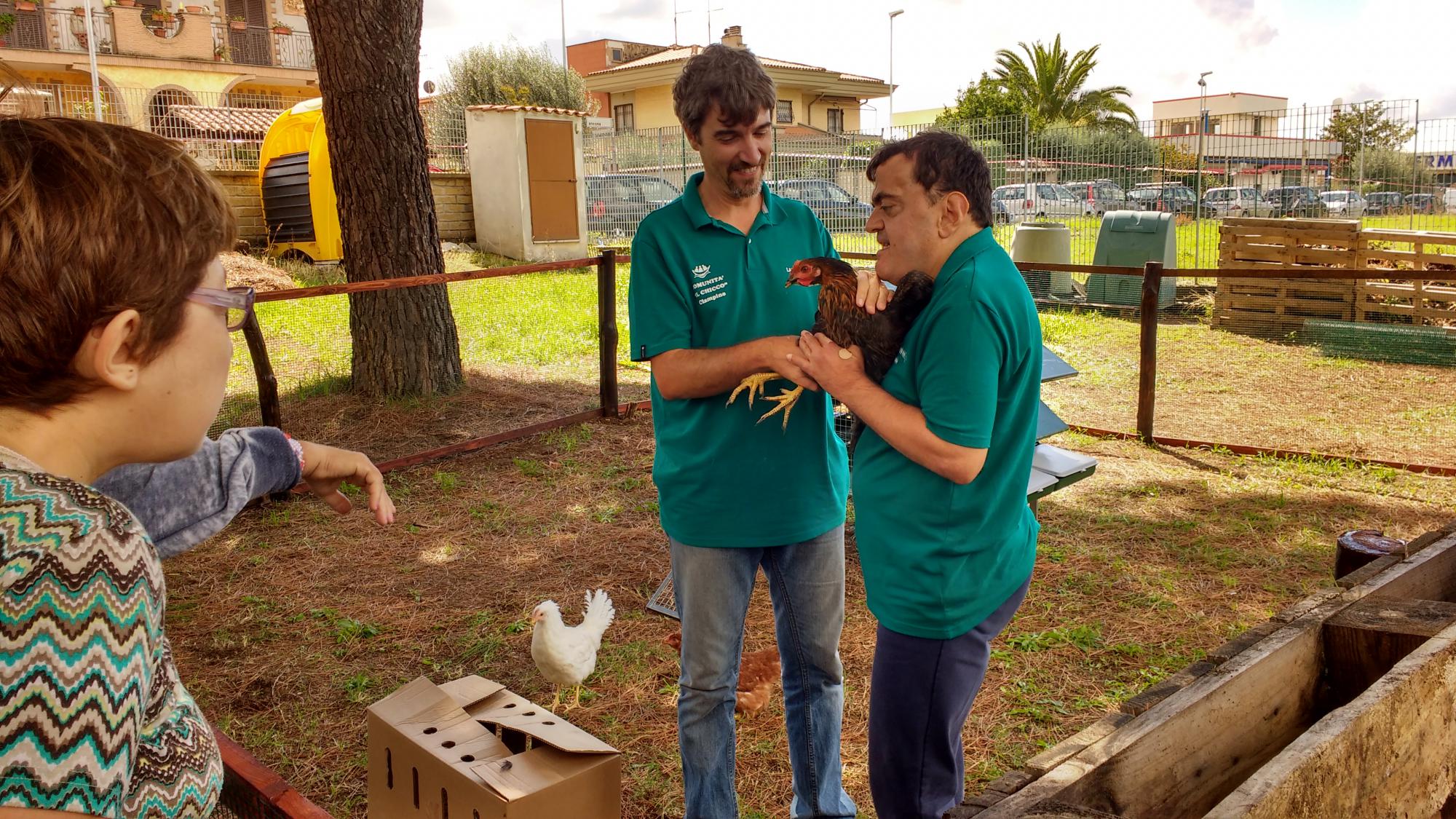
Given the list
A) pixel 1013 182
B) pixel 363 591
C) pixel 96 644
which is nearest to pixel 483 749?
pixel 96 644

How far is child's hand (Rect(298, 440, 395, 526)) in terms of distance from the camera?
60.9 inches

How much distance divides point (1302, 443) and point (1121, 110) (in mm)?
46965

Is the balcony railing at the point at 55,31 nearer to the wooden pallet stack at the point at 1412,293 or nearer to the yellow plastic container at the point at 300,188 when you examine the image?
the yellow plastic container at the point at 300,188

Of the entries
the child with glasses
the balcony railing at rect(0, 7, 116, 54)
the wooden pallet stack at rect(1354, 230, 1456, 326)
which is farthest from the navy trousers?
the balcony railing at rect(0, 7, 116, 54)

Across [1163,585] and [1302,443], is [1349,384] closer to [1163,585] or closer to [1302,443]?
[1302,443]

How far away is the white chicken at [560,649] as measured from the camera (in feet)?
11.9

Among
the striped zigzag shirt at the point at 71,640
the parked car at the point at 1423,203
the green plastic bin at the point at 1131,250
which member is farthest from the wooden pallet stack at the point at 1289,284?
the striped zigzag shirt at the point at 71,640

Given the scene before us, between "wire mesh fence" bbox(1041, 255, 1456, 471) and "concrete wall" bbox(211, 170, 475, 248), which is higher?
"concrete wall" bbox(211, 170, 475, 248)

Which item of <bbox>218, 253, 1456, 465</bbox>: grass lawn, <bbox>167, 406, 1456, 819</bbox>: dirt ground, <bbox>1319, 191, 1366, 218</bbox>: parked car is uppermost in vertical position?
<bbox>1319, 191, 1366, 218</bbox>: parked car

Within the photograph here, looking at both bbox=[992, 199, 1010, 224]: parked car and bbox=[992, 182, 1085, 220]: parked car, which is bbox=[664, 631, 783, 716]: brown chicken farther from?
bbox=[992, 199, 1010, 224]: parked car

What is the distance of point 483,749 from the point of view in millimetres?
2141

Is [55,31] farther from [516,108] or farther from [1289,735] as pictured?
[1289,735]

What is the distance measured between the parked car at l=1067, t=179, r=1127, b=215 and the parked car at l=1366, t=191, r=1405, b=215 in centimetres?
482

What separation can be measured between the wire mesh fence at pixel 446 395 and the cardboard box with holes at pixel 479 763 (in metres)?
3.63
